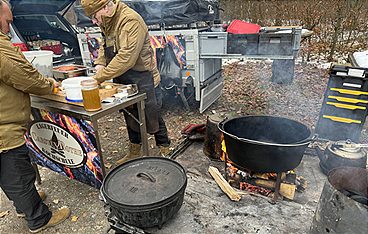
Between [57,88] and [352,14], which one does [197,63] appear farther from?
[352,14]

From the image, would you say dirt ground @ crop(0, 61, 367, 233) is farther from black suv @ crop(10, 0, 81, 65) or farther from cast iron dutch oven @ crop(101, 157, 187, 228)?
black suv @ crop(10, 0, 81, 65)

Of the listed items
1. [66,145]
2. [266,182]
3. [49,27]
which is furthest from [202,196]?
[49,27]

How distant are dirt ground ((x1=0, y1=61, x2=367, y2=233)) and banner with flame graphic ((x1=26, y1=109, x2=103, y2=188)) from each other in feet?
1.36

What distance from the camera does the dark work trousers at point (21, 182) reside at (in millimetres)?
2238

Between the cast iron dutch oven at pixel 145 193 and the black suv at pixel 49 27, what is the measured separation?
3.88 m

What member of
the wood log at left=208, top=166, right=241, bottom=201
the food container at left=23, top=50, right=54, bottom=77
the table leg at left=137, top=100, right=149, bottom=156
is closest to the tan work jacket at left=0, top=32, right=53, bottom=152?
the food container at left=23, top=50, right=54, bottom=77

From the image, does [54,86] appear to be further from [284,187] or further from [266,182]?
[284,187]

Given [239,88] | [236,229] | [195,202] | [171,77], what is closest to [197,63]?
[171,77]

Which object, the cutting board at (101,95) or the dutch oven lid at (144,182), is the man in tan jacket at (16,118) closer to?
the cutting board at (101,95)

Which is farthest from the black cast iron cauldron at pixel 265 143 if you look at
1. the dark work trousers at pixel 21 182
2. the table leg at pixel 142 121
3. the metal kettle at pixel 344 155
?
the dark work trousers at pixel 21 182

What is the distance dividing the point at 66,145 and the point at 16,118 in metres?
0.61

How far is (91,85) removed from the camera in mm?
2217

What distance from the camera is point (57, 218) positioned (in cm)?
273

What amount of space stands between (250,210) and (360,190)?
840mm
